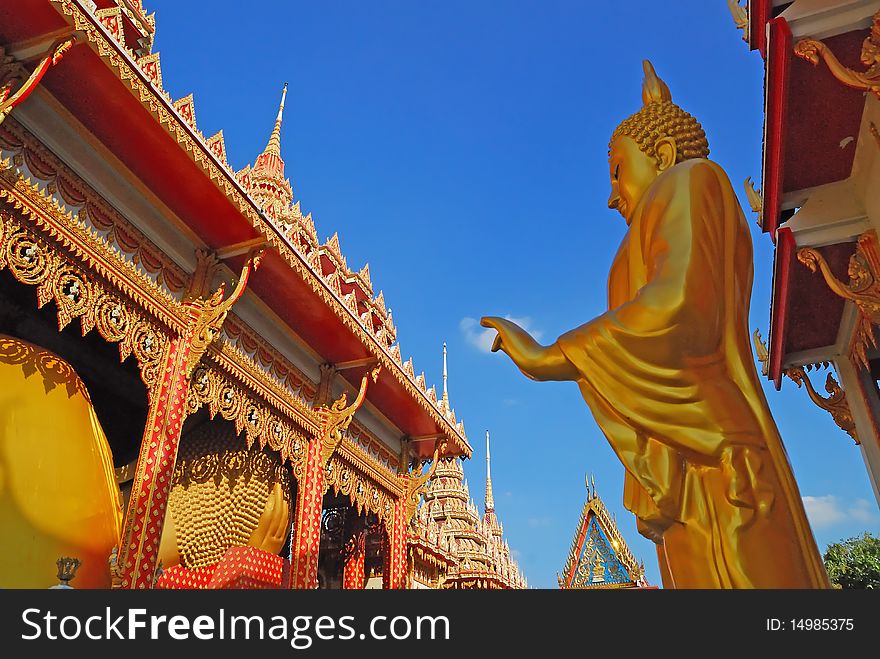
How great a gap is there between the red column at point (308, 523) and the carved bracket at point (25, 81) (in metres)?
4.67

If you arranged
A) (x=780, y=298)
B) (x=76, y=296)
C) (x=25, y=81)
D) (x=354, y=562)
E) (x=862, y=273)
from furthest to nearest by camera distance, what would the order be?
(x=354, y=562) < (x=780, y=298) < (x=862, y=273) < (x=76, y=296) < (x=25, y=81)

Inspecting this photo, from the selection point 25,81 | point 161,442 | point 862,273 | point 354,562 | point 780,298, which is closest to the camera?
point 25,81

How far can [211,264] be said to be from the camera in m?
5.96

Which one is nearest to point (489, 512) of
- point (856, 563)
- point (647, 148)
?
point (856, 563)

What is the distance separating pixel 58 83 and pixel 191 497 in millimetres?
4471

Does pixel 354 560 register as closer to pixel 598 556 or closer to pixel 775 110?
pixel 598 556

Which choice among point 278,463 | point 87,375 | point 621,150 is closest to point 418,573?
point 278,463

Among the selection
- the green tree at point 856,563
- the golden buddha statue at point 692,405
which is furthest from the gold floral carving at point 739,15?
the green tree at point 856,563

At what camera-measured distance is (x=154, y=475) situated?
4910 mm

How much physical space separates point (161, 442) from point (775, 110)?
550 cm

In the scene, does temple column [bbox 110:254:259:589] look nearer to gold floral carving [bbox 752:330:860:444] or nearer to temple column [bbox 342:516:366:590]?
temple column [bbox 342:516:366:590]

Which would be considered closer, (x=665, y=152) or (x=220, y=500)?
(x=665, y=152)

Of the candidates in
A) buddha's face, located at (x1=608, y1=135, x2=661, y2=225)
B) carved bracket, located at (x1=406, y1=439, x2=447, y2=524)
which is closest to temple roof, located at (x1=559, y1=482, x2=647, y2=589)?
carved bracket, located at (x1=406, y1=439, x2=447, y2=524)

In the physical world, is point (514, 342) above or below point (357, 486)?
below
